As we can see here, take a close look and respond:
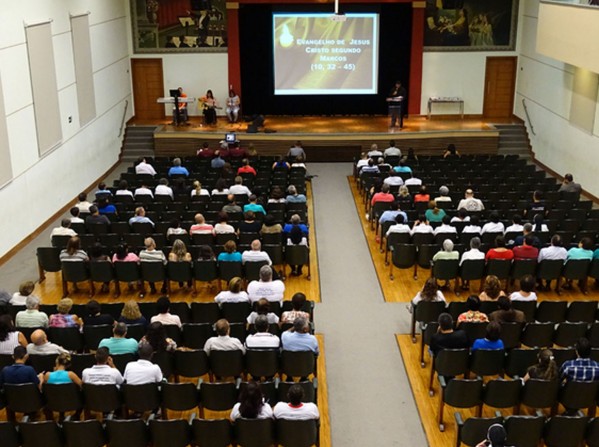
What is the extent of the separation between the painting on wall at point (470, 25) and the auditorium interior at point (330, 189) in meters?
0.12

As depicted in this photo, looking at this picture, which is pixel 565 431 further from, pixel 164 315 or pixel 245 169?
pixel 245 169

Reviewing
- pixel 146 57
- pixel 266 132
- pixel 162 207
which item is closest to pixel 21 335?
pixel 162 207

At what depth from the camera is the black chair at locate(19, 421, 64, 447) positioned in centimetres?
587

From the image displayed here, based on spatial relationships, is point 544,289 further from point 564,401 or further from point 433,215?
point 564,401

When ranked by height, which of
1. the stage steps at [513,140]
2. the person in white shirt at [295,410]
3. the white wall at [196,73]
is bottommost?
the stage steps at [513,140]

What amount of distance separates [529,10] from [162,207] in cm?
1360

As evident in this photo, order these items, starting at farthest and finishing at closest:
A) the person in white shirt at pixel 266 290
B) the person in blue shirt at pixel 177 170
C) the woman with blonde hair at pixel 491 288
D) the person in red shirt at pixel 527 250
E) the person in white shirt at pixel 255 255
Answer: the person in blue shirt at pixel 177 170, the person in red shirt at pixel 527 250, the person in white shirt at pixel 255 255, the person in white shirt at pixel 266 290, the woman with blonde hair at pixel 491 288

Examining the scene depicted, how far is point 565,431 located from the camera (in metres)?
5.93

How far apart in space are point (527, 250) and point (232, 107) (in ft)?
40.4

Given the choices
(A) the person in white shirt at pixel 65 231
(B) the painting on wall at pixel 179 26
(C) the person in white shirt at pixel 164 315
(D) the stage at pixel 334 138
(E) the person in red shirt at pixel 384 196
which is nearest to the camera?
(C) the person in white shirt at pixel 164 315

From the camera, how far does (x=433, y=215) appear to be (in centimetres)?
1160

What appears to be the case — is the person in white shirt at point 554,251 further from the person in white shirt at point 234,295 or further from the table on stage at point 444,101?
the table on stage at point 444,101

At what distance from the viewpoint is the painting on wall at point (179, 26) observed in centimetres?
2062

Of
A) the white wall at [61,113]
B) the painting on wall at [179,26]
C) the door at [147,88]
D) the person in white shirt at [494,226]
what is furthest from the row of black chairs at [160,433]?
the painting on wall at [179,26]
